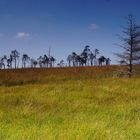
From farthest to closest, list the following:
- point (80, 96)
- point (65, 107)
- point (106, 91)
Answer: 1. point (106, 91)
2. point (80, 96)
3. point (65, 107)

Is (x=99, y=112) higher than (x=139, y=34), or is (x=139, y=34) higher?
(x=139, y=34)

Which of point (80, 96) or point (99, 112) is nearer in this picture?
point (99, 112)

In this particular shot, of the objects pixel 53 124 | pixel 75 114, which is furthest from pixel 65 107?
pixel 53 124

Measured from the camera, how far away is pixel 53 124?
298 inches

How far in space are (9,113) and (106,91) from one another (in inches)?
225

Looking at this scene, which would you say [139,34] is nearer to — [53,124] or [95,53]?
[53,124]

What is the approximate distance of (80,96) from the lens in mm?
12656

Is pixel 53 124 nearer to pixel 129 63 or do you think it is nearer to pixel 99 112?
pixel 99 112

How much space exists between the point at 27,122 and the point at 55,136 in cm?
180

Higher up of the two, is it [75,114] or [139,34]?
[139,34]

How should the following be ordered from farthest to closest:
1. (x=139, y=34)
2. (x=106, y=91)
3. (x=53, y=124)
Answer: (x=139, y=34), (x=106, y=91), (x=53, y=124)

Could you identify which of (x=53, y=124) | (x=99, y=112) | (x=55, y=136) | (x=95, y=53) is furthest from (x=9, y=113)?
(x=95, y=53)

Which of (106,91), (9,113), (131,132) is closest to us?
(131,132)

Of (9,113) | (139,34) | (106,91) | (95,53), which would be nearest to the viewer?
(9,113)
